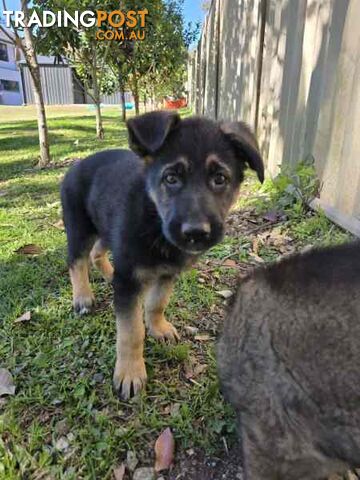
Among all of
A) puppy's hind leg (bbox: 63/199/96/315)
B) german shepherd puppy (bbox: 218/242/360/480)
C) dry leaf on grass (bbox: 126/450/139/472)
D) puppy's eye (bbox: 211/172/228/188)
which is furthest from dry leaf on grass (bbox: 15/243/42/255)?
german shepherd puppy (bbox: 218/242/360/480)

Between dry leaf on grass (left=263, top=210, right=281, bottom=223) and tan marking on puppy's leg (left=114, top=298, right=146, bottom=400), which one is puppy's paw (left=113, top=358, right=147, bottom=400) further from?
dry leaf on grass (left=263, top=210, right=281, bottom=223)

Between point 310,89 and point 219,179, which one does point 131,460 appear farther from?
point 310,89

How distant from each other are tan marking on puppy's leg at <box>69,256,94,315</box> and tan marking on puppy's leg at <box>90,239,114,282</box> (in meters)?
0.29

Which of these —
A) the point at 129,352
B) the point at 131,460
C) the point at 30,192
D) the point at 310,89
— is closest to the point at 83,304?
the point at 129,352

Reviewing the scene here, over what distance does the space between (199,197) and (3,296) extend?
1.78 meters

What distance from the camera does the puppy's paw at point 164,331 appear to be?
2.72 metres

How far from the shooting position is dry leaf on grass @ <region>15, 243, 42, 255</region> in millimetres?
3973

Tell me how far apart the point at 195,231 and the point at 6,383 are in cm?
127

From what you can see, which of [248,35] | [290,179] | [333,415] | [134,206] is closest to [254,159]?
[134,206]

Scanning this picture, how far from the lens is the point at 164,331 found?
108 inches

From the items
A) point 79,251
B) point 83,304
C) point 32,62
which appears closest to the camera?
point 83,304

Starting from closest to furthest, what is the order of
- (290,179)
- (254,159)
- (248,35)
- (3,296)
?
(254,159)
(3,296)
(290,179)
(248,35)

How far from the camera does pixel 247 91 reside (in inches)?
260

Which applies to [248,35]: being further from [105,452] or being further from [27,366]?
[105,452]
